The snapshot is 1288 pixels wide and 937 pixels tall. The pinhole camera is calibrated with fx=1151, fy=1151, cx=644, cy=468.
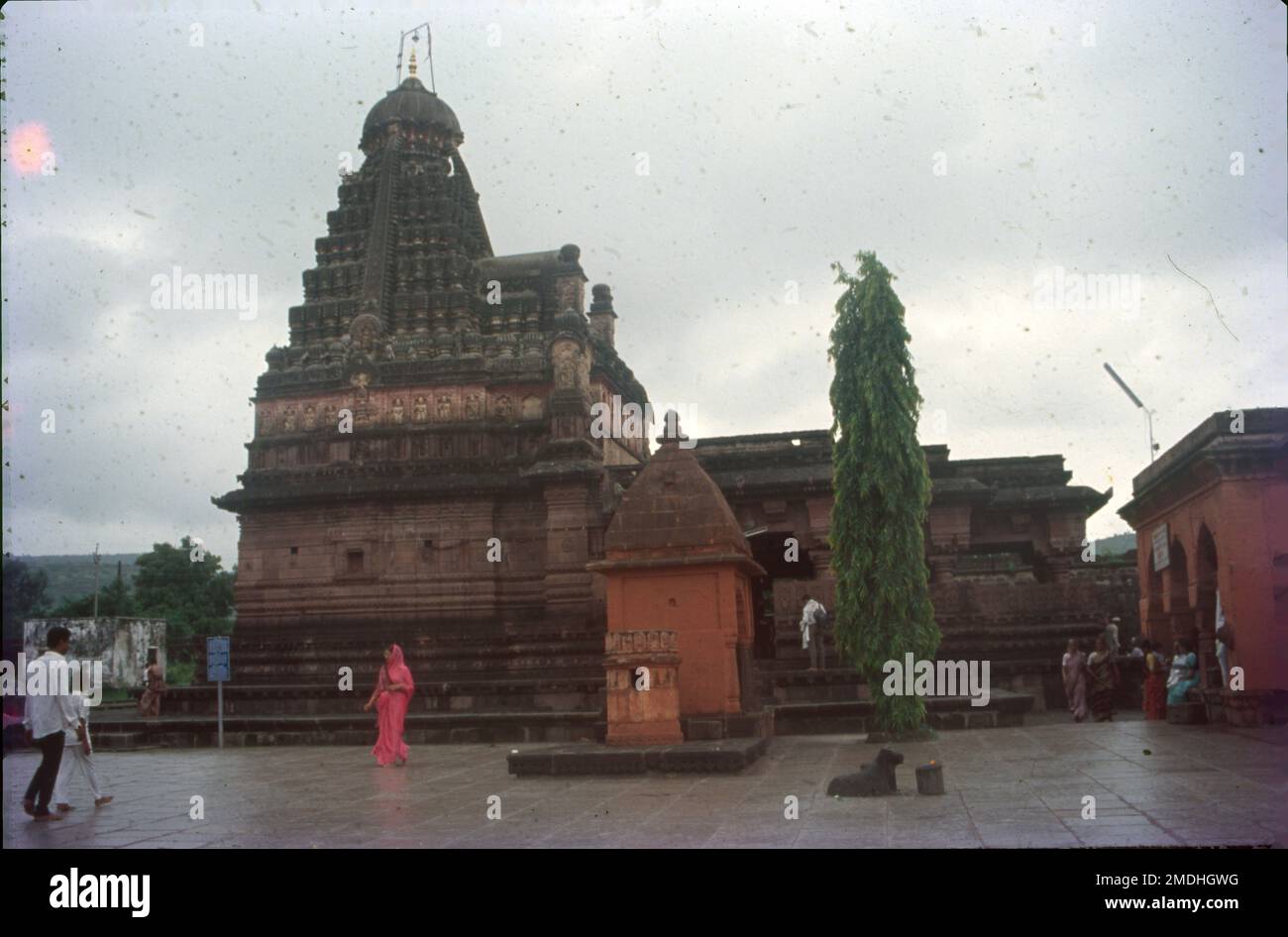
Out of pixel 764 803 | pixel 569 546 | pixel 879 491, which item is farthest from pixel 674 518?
pixel 569 546

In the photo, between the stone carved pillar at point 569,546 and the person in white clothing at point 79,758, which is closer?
the person in white clothing at point 79,758

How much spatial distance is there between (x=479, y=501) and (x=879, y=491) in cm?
1611

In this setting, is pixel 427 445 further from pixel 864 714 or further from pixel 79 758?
pixel 79 758

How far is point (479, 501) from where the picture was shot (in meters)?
30.7

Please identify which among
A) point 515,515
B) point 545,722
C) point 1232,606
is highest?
point 515,515

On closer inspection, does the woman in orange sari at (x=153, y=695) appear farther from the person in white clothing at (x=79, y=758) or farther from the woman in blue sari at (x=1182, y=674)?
the woman in blue sari at (x=1182, y=674)

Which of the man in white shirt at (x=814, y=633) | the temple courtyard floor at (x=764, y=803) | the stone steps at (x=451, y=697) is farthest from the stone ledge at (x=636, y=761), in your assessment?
the man in white shirt at (x=814, y=633)

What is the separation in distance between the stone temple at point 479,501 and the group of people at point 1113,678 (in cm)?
212

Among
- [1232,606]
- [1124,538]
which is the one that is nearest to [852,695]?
[1232,606]

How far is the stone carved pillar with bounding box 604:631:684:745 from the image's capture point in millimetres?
13891

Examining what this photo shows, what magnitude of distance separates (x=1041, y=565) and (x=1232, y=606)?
10.6 metres

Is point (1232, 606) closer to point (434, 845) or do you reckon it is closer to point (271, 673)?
point (434, 845)

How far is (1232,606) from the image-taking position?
603 inches

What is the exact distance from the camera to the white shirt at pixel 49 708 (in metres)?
11.0
